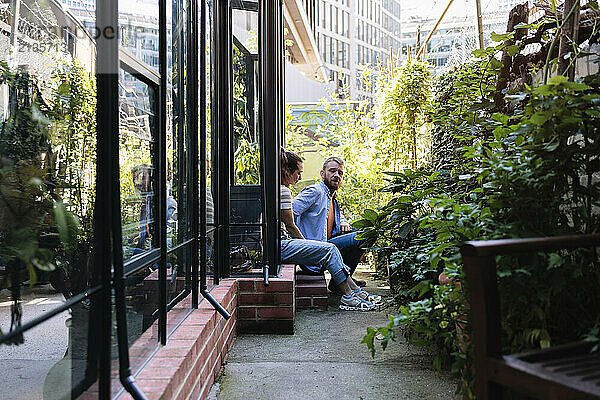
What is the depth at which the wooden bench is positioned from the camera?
4.00 ft

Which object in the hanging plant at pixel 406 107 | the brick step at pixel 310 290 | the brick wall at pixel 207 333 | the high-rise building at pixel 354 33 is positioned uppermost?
the high-rise building at pixel 354 33

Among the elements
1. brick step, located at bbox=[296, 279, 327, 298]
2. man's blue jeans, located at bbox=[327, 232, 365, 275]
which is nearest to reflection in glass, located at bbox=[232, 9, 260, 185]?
brick step, located at bbox=[296, 279, 327, 298]

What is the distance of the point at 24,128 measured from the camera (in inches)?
68.2

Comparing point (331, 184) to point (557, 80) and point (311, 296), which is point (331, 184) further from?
point (557, 80)

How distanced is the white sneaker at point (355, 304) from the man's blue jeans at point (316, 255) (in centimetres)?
14

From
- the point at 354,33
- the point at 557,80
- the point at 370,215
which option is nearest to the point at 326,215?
the point at 370,215

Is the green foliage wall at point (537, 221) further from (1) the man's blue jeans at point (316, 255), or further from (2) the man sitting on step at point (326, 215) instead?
(2) the man sitting on step at point (326, 215)

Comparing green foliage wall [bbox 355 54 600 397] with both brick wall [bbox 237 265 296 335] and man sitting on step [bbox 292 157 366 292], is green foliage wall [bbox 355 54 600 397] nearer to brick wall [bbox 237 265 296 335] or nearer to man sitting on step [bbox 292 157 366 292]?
brick wall [bbox 237 265 296 335]

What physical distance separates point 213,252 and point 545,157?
78.9 inches

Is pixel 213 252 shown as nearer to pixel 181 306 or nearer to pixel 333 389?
pixel 181 306

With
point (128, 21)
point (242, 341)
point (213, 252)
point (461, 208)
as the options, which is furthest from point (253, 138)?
point (461, 208)

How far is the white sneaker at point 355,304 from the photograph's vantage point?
4.43m

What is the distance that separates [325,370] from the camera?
2926 millimetres

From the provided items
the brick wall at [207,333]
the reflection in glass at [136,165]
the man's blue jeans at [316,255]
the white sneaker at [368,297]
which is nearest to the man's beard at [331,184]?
the man's blue jeans at [316,255]
